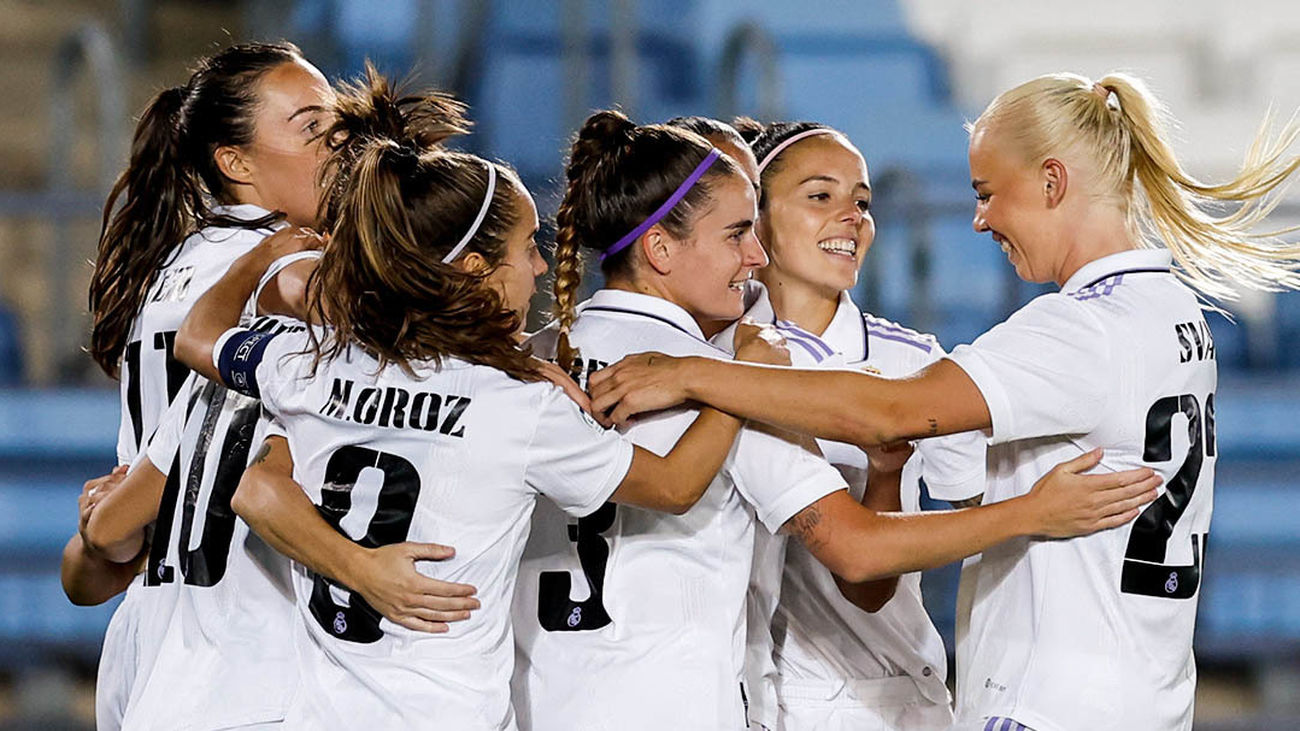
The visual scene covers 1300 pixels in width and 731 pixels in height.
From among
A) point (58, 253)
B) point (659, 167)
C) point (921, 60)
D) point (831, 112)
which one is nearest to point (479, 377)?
point (659, 167)

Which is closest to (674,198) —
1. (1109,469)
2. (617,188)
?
(617,188)

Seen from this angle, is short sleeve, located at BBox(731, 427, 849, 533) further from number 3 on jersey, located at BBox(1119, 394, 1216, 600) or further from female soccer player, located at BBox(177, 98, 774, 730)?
number 3 on jersey, located at BBox(1119, 394, 1216, 600)

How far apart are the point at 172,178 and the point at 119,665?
2.84 feet

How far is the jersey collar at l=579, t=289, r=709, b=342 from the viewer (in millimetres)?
2510

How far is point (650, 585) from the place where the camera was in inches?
95.3

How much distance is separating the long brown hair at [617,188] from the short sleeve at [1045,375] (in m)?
0.50

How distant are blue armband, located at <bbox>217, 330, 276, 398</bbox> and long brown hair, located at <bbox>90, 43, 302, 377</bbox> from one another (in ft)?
1.54

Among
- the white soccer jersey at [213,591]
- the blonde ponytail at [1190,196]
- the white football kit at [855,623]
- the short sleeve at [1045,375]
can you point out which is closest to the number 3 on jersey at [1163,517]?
the short sleeve at [1045,375]

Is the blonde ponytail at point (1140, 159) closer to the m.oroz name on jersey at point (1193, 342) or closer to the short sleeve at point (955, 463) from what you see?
the m.oroz name on jersey at point (1193, 342)

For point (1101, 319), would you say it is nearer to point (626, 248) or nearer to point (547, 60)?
point (626, 248)

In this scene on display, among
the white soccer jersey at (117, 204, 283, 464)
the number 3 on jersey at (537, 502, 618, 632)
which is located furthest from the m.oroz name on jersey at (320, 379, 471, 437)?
the white soccer jersey at (117, 204, 283, 464)

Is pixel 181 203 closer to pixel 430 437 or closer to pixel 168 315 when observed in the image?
pixel 168 315

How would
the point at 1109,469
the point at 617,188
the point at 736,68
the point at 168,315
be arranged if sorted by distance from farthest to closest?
1. the point at 736,68
2. the point at 168,315
3. the point at 617,188
4. the point at 1109,469

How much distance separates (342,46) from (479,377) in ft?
18.0
